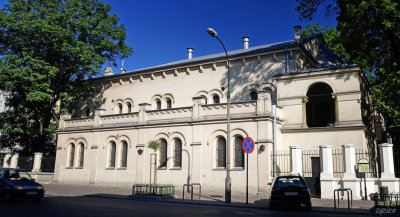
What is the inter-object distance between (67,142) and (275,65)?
1931cm

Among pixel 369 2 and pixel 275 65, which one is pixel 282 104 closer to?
pixel 275 65

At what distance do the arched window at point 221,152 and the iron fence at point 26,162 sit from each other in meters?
19.1

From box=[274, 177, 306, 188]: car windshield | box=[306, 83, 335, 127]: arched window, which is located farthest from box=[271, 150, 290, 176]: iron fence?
box=[274, 177, 306, 188]: car windshield

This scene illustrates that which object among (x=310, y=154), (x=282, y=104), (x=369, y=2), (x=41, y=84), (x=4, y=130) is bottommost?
(x=310, y=154)

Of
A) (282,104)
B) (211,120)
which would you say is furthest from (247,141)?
(282,104)

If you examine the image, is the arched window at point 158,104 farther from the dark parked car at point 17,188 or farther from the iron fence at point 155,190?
the dark parked car at point 17,188

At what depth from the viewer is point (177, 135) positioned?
77.2 feet

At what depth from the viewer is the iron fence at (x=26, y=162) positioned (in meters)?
30.8

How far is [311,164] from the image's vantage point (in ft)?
69.1

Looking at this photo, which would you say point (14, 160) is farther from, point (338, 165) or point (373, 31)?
point (373, 31)

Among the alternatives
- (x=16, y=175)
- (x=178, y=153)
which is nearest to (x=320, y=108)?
(x=178, y=153)

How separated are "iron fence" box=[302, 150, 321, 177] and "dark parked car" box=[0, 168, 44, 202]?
603 inches

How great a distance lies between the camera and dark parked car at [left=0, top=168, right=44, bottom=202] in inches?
566

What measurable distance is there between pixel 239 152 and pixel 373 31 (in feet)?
35.0
